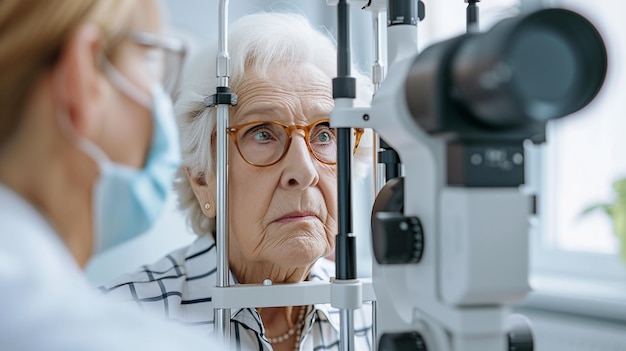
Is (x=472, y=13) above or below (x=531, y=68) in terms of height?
above

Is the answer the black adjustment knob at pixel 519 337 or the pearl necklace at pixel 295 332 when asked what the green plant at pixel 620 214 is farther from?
the black adjustment knob at pixel 519 337

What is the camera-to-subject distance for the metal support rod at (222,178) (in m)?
1.00

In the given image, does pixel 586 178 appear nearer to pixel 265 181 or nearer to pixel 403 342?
pixel 265 181

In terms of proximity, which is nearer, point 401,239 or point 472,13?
point 401,239

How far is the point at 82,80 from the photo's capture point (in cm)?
52

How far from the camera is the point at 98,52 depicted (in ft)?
1.72

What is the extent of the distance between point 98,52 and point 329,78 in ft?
2.39

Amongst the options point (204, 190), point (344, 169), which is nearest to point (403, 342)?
point (344, 169)

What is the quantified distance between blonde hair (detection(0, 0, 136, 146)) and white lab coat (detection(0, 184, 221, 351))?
3.0 inches

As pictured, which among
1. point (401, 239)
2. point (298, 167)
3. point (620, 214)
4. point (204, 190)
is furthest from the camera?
point (620, 214)

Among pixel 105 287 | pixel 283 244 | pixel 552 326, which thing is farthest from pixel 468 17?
pixel 552 326

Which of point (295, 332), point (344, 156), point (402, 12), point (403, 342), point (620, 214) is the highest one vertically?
point (402, 12)

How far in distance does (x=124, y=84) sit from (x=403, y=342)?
0.39 meters

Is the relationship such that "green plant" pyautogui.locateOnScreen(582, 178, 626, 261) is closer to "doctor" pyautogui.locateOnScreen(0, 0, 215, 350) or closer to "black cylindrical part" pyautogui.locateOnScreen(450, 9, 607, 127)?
"black cylindrical part" pyautogui.locateOnScreen(450, 9, 607, 127)
